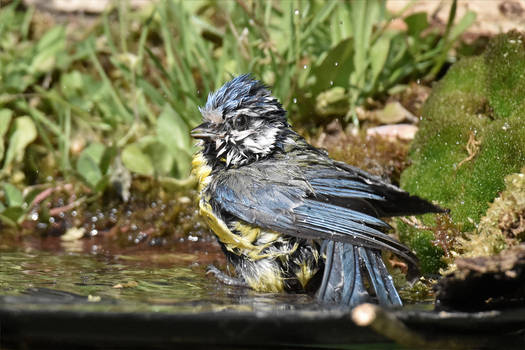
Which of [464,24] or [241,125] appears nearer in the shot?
[241,125]

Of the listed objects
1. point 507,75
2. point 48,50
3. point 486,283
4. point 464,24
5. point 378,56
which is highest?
point 464,24

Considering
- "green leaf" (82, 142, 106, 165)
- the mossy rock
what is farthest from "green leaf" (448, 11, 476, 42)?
"green leaf" (82, 142, 106, 165)

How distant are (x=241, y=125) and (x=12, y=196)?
5.68 feet

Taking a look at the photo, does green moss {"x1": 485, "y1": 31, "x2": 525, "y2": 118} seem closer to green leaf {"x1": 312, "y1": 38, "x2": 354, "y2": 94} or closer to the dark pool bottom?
green leaf {"x1": 312, "y1": 38, "x2": 354, "y2": 94}

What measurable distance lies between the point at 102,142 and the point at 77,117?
0.99 ft

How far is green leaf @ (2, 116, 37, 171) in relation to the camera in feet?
15.2

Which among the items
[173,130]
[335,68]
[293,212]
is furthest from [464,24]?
[293,212]

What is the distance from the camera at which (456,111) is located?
3877mm

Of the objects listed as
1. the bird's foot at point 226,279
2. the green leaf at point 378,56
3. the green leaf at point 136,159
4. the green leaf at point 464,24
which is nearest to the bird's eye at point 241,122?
the bird's foot at point 226,279

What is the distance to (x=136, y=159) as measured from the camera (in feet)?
14.2

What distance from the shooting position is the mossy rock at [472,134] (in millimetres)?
3247

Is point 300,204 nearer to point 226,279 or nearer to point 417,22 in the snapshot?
point 226,279

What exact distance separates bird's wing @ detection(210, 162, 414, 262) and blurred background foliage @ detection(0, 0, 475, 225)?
1.30 metres

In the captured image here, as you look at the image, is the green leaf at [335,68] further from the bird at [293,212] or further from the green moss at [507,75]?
the bird at [293,212]
